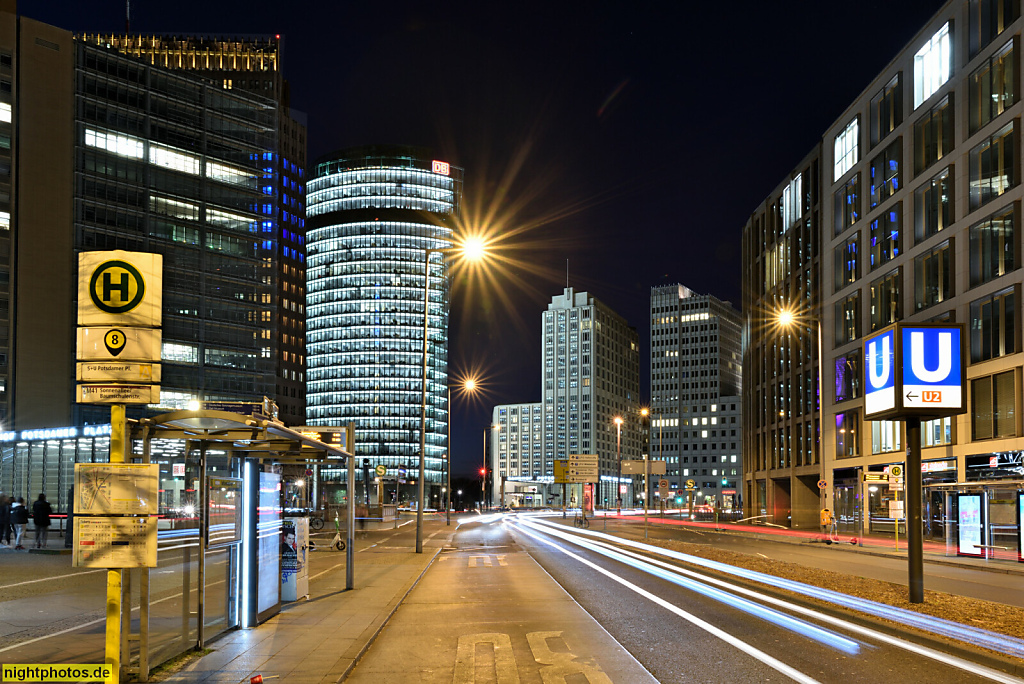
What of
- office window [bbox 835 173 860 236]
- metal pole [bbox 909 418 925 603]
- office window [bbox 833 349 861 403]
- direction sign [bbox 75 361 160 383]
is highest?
office window [bbox 835 173 860 236]

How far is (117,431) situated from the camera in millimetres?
8391

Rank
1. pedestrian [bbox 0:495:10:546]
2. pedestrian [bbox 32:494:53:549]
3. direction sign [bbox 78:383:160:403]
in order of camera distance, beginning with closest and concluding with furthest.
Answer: direction sign [bbox 78:383:160:403]
pedestrian [bbox 32:494:53:549]
pedestrian [bbox 0:495:10:546]

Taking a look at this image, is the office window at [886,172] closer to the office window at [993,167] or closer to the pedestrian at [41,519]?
the office window at [993,167]

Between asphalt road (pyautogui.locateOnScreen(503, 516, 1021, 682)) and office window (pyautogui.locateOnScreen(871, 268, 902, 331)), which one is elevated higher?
office window (pyautogui.locateOnScreen(871, 268, 902, 331))

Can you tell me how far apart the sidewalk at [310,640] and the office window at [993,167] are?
111ft

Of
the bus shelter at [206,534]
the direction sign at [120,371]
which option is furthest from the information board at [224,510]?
the direction sign at [120,371]

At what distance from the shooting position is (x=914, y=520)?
15844 millimetres

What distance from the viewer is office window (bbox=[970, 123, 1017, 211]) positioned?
3867 cm

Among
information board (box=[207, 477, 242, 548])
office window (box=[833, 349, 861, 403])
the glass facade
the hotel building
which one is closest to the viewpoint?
information board (box=[207, 477, 242, 548])

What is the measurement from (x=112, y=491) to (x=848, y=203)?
58099 mm

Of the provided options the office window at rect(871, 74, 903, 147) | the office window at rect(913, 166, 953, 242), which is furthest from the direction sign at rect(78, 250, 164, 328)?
the office window at rect(871, 74, 903, 147)

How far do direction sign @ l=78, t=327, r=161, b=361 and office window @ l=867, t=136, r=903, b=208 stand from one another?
49.8m

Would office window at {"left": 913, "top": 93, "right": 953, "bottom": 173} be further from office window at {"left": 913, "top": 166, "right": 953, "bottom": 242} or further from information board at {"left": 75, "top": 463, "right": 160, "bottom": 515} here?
information board at {"left": 75, "top": 463, "right": 160, "bottom": 515}

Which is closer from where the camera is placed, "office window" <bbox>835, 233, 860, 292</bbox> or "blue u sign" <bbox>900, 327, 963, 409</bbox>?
"blue u sign" <bbox>900, 327, 963, 409</bbox>
